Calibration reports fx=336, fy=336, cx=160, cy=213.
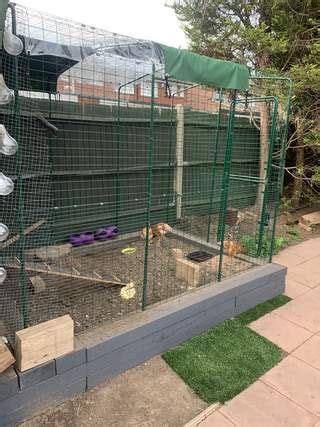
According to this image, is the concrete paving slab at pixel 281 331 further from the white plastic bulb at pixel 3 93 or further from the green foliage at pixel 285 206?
the green foliage at pixel 285 206

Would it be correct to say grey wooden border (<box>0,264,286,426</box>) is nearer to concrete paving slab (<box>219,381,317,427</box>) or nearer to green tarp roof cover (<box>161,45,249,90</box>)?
concrete paving slab (<box>219,381,317,427</box>)

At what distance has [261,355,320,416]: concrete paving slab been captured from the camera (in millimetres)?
2320

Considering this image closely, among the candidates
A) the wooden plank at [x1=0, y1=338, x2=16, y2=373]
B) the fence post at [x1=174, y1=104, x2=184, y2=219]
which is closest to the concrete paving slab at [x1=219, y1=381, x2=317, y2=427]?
the wooden plank at [x1=0, y1=338, x2=16, y2=373]

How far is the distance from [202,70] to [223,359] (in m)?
2.30

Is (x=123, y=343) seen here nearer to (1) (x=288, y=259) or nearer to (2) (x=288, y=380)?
(2) (x=288, y=380)

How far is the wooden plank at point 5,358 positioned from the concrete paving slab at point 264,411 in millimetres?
1357

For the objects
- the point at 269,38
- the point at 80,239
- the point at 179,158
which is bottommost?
the point at 80,239

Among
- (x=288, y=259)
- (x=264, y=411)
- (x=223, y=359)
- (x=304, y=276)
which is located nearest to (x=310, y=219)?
(x=288, y=259)

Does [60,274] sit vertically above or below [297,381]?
above

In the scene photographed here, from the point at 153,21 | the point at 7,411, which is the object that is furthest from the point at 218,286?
the point at 153,21

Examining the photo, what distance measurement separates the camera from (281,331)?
3123 mm

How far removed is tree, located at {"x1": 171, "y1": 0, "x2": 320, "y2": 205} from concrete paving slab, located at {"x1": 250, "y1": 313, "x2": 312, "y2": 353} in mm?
3461

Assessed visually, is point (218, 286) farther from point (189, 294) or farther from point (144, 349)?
point (144, 349)

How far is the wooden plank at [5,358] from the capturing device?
6.37ft
